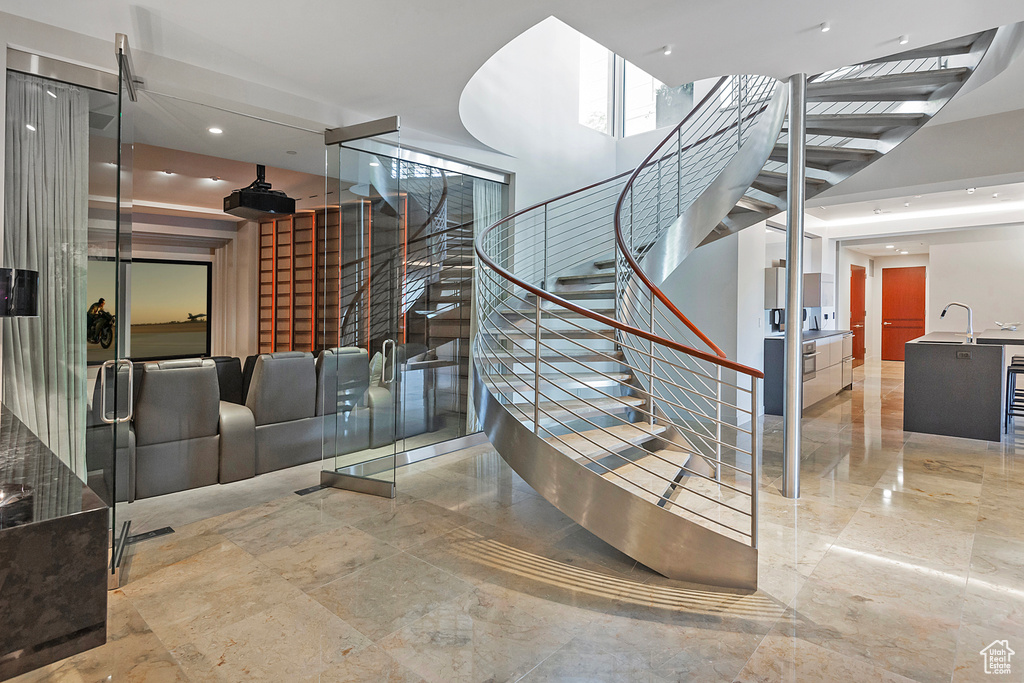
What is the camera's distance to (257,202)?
17.0 ft

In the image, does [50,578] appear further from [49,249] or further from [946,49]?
[946,49]

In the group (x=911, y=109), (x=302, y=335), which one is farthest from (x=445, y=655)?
(x=302, y=335)

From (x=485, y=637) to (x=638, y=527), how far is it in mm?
923

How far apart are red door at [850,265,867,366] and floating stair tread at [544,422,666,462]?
10.3 meters

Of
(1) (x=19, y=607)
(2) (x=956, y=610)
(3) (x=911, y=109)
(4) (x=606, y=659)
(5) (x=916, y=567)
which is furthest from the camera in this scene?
(3) (x=911, y=109)

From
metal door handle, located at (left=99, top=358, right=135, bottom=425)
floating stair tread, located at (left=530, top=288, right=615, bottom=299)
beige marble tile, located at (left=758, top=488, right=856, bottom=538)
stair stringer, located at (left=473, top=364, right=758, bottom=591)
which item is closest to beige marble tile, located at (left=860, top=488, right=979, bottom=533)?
beige marble tile, located at (left=758, top=488, right=856, bottom=538)

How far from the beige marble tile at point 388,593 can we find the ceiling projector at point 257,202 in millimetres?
3723

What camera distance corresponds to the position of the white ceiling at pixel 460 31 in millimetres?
2736

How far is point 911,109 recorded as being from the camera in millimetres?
4215

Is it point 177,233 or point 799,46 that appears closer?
point 799,46

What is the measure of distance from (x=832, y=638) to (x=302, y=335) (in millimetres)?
6941

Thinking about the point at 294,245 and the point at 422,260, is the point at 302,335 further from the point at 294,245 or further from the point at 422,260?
the point at 422,260

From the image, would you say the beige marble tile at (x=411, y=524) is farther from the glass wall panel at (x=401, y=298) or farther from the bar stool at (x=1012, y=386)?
the bar stool at (x=1012, y=386)

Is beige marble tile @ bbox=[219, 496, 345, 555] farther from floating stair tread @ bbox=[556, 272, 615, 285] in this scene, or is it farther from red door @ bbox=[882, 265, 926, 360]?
red door @ bbox=[882, 265, 926, 360]
